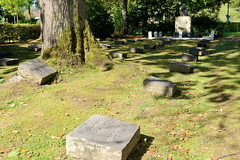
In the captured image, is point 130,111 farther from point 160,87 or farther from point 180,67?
point 180,67

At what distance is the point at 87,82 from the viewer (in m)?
7.01

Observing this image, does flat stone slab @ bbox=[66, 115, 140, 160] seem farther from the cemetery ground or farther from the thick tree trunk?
the thick tree trunk

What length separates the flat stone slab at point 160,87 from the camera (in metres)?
5.98

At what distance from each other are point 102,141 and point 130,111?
79.8 inches

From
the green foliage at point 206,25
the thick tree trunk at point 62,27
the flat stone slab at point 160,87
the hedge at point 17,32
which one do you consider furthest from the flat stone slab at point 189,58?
the hedge at point 17,32

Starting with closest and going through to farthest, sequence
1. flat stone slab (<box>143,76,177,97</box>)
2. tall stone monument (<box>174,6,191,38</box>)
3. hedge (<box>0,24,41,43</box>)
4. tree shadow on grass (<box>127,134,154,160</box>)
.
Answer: tree shadow on grass (<box>127,134,154,160</box>), flat stone slab (<box>143,76,177,97</box>), hedge (<box>0,24,41,43</box>), tall stone monument (<box>174,6,191,38</box>)

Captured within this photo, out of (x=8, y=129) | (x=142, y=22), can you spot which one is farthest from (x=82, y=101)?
(x=142, y=22)

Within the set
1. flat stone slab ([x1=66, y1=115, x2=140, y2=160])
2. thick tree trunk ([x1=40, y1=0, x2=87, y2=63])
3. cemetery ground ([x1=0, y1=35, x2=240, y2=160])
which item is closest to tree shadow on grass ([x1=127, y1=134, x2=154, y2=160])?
cemetery ground ([x1=0, y1=35, x2=240, y2=160])

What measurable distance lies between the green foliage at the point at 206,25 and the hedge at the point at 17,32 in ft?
56.2

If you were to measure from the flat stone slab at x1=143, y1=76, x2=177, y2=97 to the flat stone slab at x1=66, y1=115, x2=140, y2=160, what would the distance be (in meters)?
2.62

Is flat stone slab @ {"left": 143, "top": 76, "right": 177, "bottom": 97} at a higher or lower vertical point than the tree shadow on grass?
higher

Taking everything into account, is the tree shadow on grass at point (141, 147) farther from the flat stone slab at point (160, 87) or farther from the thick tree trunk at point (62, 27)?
the thick tree trunk at point (62, 27)

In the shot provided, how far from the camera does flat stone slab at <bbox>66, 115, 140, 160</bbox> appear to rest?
308cm

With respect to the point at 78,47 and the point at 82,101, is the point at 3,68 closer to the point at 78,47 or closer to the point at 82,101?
the point at 78,47
